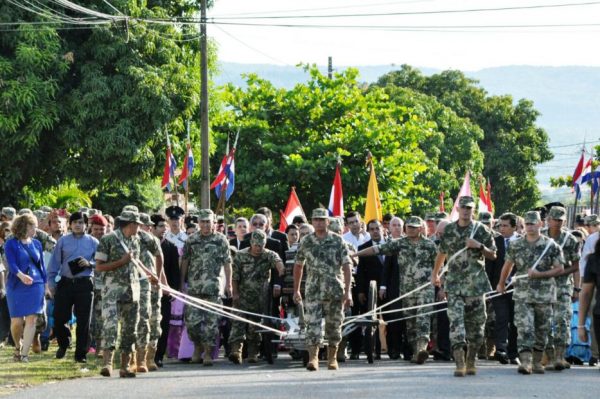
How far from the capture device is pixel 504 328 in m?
18.3

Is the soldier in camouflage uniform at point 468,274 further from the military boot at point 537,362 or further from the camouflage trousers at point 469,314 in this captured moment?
the military boot at point 537,362

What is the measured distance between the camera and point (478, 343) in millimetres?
15648

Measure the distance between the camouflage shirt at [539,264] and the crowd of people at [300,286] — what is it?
0.02 metres

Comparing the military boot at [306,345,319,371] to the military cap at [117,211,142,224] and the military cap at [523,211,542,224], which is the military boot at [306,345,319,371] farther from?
the military cap at [523,211,542,224]

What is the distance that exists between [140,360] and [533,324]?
15.8 ft

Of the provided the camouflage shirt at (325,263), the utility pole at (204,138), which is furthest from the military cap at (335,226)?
the utility pole at (204,138)

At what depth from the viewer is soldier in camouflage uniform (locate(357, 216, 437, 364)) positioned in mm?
18031

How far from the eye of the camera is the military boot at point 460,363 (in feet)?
49.4

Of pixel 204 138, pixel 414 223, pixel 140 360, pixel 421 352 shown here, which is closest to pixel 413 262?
pixel 414 223

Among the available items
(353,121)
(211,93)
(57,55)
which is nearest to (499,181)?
(353,121)

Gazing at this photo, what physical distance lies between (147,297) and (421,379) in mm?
3496

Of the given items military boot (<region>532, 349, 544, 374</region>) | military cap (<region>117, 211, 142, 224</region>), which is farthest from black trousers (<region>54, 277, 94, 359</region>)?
military boot (<region>532, 349, 544, 374</region>)

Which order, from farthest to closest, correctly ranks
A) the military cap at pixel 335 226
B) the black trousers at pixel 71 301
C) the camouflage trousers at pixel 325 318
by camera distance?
the black trousers at pixel 71 301, the military cap at pixel 335 226, the camouflage trousers at pixel 325 318

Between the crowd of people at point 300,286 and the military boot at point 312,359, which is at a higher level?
the crowd of people at point 300,286
